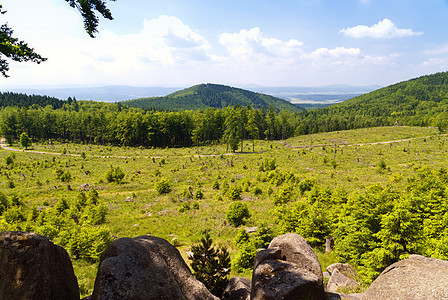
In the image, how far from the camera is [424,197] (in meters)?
13.5

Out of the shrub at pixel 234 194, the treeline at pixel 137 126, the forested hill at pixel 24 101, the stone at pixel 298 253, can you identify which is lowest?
the shrub at pixel 234 194

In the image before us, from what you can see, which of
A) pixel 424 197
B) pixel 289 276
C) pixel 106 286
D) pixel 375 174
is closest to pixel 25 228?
pixel 106 286

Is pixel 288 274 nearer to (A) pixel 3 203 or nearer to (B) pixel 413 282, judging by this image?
(B) pixel 413 282

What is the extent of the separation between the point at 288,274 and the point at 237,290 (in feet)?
9.88

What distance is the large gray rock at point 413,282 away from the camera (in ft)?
18.1

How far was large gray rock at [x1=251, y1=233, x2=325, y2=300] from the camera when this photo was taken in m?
7.46

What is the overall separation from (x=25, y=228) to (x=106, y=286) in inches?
780

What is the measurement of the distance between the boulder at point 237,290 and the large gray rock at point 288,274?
4.58ft

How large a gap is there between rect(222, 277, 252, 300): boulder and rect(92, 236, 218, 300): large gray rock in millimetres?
2413

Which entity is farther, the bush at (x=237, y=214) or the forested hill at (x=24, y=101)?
the forested hill at (x=24, y=101)

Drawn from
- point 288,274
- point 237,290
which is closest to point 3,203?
point 237,290

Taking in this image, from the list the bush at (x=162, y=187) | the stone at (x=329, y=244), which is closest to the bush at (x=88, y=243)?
the stone at (x=329, y=244)

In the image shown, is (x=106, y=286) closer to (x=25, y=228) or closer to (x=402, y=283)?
(x=402, y=283)

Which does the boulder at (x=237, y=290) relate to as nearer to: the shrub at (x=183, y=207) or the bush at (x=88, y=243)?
the bush at (x=88, y=243)
